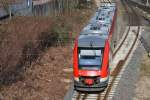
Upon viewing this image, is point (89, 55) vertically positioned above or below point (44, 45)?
above

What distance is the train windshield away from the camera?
86.1 feet

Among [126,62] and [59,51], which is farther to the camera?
[59,51]

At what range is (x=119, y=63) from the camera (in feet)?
114

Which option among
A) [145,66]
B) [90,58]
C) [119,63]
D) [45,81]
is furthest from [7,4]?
[90,58]

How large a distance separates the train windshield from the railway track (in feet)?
6.26

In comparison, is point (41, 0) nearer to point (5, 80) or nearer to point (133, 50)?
point (133, 50)

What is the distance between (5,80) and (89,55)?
20.3 ft

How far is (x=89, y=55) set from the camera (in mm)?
26656

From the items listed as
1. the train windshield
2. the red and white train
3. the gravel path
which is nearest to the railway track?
the gravel path

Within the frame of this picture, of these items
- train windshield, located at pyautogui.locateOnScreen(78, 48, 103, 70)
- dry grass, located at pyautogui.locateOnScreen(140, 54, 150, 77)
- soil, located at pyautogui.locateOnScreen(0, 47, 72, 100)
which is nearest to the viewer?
soil, located at pyautogui.locateOnScreen(0, 47, 72, 100)

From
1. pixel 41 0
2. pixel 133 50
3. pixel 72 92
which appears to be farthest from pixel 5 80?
pixel 41 0

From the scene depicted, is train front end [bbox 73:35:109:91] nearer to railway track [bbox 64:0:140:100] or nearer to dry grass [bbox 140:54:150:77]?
railway track [bbox 64:0:140:100]

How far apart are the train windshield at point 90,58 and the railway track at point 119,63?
191cm

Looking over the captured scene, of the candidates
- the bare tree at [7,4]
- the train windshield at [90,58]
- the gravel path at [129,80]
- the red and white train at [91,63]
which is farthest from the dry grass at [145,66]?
the bare tree at [7,4]
